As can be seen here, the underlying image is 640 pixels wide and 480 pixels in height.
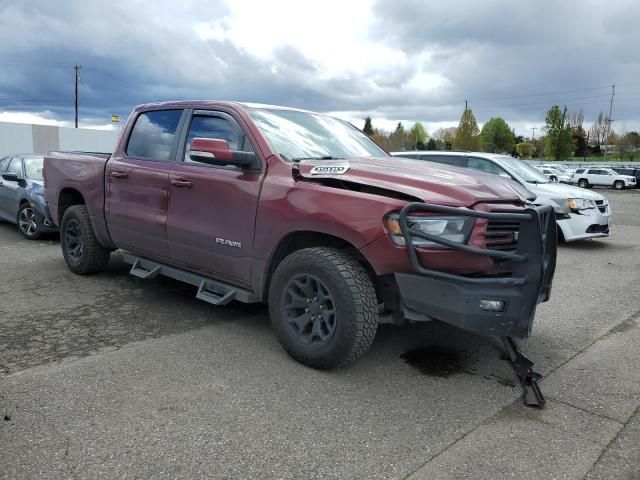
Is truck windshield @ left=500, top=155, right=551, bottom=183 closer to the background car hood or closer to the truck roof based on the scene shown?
the background car hood

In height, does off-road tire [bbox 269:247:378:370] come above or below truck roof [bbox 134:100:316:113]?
below

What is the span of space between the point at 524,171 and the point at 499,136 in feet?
396

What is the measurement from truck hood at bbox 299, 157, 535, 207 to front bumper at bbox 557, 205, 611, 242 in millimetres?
6139

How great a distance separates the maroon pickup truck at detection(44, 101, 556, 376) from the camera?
10.8ft

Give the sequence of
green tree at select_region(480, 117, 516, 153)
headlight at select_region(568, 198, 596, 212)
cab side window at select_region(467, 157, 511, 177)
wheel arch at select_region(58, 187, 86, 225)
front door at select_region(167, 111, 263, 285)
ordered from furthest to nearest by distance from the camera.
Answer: green tree at select_region(480, 117, 516, 153)
cab side window at select_region(467, 157, 511, 177)
headlight at select_region(568, 198, 596, 212)
wheel arch at select_region(58, 187, 86, 225)
front door at select_region(167, 111, 263, 285)

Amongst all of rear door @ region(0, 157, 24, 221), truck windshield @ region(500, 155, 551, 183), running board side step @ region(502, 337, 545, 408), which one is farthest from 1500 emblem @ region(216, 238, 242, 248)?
truck windshield @ region(500, 155, 551, 183)

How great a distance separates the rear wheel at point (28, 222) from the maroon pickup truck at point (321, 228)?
4065 millimetres

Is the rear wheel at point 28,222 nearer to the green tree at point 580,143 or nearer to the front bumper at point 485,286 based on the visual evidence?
the front bumper at point 485,286

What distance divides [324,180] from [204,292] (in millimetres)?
1539

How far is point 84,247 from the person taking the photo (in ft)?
19.8

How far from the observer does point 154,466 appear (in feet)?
8.50

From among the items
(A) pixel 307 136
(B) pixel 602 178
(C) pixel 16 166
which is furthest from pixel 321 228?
(B) pixel 602 178

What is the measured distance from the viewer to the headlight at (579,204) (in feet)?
30.9

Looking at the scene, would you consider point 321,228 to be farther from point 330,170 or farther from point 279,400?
point 279,400
